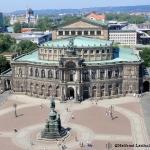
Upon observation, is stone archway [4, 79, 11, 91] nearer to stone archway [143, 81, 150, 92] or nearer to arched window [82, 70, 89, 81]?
arched window [82, 70, 89, 81]

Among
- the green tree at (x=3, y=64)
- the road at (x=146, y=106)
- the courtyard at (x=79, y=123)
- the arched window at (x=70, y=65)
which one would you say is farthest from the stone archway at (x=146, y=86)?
the green tree at (x=3, y=64)

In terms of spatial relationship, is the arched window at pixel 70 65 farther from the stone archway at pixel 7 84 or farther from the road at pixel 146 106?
the stone archway at pixel 7 84

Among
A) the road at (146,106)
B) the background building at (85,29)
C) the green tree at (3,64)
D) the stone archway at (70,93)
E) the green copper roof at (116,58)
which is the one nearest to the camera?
the road at (146,106)

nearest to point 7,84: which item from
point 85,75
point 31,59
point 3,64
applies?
point 31,59

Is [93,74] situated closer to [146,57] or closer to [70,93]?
[70,93]

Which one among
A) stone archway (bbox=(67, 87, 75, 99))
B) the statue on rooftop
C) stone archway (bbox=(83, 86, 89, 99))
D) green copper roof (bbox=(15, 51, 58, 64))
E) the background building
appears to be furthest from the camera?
the background building

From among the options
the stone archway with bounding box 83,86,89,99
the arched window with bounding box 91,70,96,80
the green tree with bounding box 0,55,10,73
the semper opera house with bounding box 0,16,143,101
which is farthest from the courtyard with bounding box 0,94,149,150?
the green tree with bounding box 0,55,10,73

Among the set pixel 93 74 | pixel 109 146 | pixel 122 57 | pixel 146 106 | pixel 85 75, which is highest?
pixel 122 57
